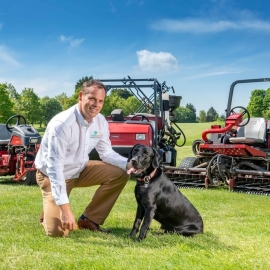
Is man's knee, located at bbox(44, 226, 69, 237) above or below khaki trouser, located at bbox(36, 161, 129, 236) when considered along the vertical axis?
below

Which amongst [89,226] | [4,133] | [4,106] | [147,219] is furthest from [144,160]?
[4,106]

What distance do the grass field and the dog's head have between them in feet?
1.76

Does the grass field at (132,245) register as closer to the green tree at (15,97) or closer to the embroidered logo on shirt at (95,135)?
the embroidered logo on shirt at (95,135)

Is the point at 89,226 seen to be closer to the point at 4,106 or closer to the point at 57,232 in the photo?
the point at 57,232

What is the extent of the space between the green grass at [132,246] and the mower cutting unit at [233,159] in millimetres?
1773

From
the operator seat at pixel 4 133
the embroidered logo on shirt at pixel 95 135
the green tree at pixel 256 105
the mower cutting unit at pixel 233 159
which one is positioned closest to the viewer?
the embroidered logo on shirt at pixel 95 135

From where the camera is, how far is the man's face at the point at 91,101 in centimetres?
348

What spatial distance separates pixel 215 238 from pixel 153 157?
2.71 ft

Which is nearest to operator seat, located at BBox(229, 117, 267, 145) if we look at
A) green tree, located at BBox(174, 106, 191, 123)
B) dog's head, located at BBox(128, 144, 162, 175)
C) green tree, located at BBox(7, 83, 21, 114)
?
dog's head, located at BBox(128, 144, 162, 175)

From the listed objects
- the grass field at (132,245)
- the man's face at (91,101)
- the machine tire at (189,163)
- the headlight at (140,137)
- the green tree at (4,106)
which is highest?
the green tree at (4,106)

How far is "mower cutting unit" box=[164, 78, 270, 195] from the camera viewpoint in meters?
6.82

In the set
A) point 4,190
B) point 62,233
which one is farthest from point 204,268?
point 4,190

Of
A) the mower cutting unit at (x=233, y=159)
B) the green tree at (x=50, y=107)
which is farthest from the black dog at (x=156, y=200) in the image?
the green tree at (x=50, y=107)

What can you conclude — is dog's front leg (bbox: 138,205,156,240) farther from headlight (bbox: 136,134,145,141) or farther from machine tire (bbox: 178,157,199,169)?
headlight (bbox: 136,134,145,141)
